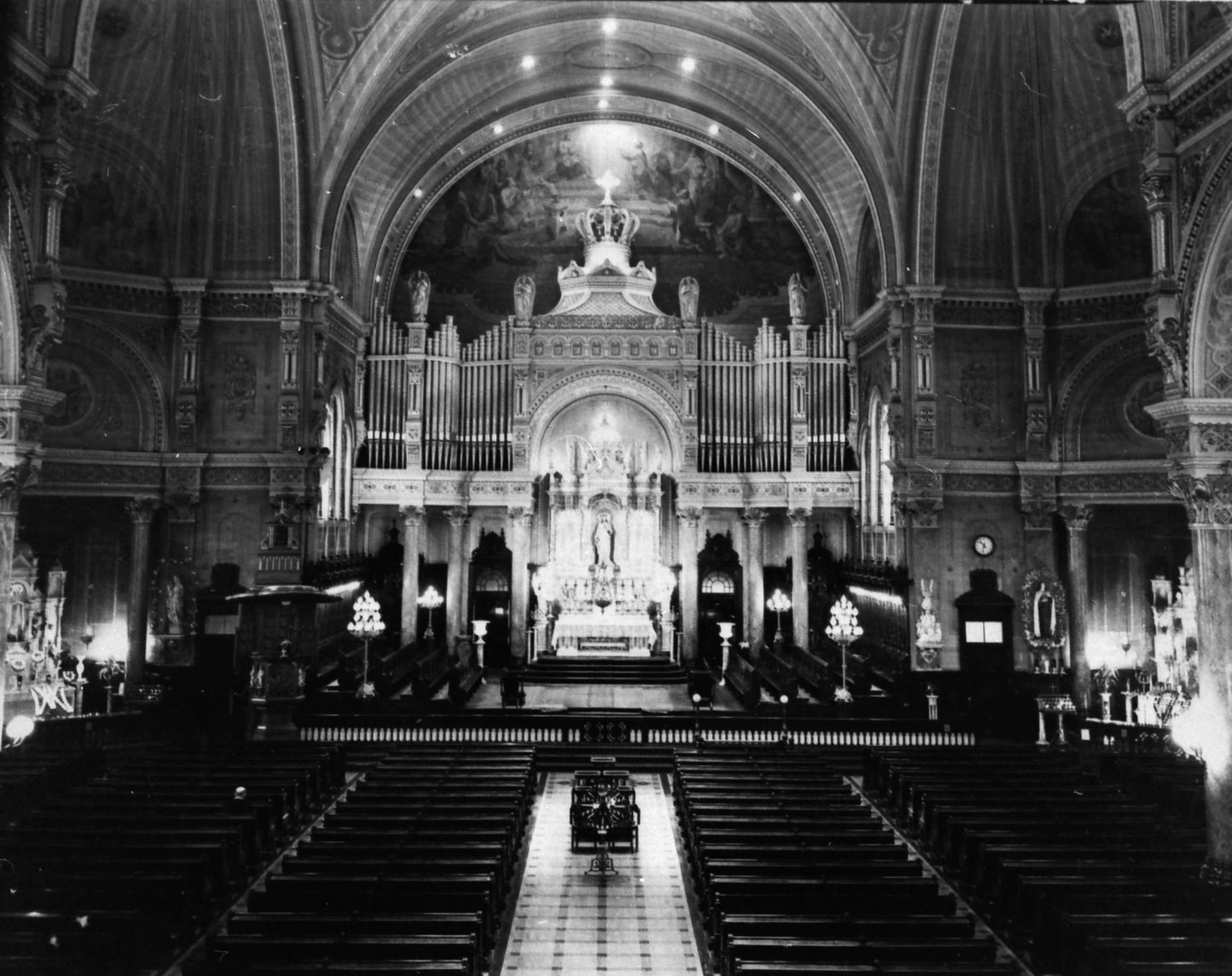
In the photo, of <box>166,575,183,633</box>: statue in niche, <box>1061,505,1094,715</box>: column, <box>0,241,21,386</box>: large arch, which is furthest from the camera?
<box>1061,505,1094,715</box>: column

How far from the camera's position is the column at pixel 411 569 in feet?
110

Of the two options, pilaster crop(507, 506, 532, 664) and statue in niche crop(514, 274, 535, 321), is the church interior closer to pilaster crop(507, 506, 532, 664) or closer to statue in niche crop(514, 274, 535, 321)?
pilaster crop(507, 506, 532, 664)

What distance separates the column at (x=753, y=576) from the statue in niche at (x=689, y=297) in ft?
23.3

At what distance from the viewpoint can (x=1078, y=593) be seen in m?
26.0

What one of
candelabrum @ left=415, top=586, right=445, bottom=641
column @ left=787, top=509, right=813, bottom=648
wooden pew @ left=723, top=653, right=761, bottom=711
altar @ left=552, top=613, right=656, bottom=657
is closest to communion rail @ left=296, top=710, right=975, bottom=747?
wooden pew @ left=723, top=653, right=761, bottom=711

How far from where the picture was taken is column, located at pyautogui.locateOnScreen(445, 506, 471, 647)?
1340 inches

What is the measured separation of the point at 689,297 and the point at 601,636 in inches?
477

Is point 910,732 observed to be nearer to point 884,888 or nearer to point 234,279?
point 884,888

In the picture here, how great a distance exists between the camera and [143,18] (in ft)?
79.0

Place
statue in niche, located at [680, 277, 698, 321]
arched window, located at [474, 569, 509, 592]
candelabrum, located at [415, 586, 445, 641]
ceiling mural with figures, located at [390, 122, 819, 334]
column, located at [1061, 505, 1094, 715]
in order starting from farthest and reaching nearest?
ceiling mural with figures, located at [390, 122, 819, 334] → arched window, located at [474, 569, 509, 592] → statue in niche, located at [680, 277, 698, 321] → candelabrum, located at [415, 586, 445, 641] → column, located at [1061, 505, 1094, 715]

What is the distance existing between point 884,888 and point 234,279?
75.2 feet

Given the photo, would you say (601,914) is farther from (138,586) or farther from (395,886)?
(138,586)

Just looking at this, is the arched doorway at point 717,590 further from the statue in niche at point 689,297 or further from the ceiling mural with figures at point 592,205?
the ceiling mural with figures at point 592,205

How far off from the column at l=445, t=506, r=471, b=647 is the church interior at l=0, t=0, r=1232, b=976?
0.65ft
